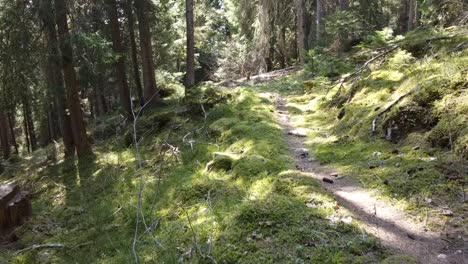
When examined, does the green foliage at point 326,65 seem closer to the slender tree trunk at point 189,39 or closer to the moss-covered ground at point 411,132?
the moss-covered ground at point 411,132

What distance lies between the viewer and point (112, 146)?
1398 cm

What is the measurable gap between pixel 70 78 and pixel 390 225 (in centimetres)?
1013

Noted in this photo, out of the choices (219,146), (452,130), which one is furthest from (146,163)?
(452,130)

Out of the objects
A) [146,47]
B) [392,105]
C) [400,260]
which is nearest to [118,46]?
[146,47]

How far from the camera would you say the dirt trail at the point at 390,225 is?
3773 mm

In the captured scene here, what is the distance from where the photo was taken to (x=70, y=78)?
1183 centimetres

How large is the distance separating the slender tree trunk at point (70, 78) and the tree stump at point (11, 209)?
429 centimetres

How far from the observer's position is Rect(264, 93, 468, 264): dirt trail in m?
3.77

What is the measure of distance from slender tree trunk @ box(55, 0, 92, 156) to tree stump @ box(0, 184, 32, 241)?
4285 millimetres

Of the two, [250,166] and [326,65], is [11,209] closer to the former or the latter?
[250,166]

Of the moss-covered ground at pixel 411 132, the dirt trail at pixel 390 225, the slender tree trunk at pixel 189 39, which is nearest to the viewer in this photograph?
the dirt trail at pixel 390 225

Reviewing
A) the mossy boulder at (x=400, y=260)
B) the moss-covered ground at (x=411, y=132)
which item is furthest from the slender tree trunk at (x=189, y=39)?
→ the mossy boulder at (x=400, y=260)

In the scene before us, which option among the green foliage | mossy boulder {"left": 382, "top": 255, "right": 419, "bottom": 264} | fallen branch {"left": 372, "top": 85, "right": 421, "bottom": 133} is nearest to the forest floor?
mossy boulder {"left": 382, "top": 255, "right": 419, "bottom": 264}

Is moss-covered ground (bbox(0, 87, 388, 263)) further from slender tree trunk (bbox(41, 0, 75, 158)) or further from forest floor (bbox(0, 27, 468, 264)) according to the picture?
slender tree trunk (bbox(41, 0, 75, 158))
